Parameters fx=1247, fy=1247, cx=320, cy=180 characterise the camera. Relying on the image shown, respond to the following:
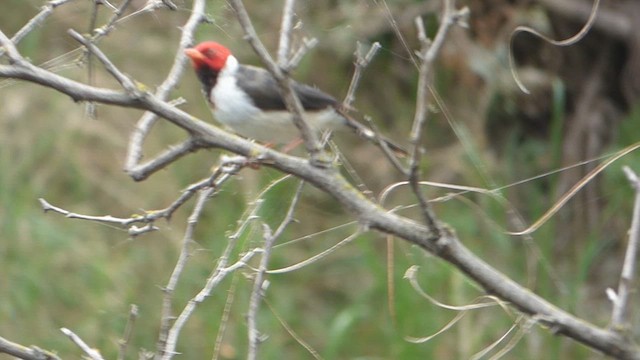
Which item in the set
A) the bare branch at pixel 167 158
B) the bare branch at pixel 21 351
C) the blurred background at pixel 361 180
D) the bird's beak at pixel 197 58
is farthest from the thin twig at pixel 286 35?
the blurred background at pixel 361 180

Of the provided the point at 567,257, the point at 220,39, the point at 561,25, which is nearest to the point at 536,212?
the point at 567,257

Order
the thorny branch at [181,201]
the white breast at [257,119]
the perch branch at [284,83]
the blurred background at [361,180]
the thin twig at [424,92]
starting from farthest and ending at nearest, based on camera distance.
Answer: the blurred background at [361,180] < the white breast at [257,119] < the thorny branch at [181,201] < the perch branch at [284,83] < the thin twig at [424,92]

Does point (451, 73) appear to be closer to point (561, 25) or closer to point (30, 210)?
point (561, 25)

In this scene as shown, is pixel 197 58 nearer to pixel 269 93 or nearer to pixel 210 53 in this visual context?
pixel 210 53

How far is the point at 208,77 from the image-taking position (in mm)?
3047

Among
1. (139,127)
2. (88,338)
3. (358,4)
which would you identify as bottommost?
(139,127)

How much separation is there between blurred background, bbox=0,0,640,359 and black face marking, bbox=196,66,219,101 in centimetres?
127

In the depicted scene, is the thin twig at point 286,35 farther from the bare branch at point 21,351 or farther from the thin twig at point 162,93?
the bare branch at point 21,351

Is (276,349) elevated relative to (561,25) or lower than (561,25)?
lower

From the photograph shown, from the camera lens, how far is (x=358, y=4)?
4.91 m

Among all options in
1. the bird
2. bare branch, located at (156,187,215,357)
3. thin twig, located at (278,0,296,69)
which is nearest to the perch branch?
thin twig, located at (278,0,296,69)

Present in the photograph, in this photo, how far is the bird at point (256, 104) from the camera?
2844mm

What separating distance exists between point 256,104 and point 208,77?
23 centimetres

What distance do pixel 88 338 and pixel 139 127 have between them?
2.59 metres
